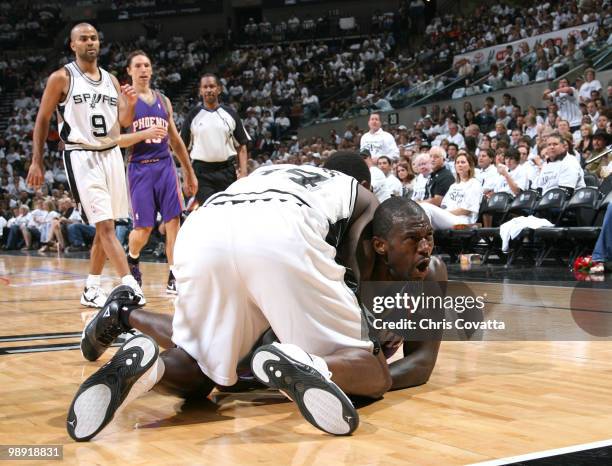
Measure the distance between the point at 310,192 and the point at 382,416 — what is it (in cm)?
77

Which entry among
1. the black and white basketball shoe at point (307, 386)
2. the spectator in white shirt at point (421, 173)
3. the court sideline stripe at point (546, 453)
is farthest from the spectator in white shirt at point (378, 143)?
the court sideline stripe at point (546, 453)

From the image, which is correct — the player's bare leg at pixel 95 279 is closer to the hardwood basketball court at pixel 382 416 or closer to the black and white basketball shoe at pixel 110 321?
the hardwood basketball court at pixel 382 416

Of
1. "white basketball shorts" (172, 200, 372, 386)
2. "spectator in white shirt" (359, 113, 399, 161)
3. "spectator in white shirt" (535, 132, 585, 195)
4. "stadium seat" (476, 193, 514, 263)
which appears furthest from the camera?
"spectator in white shirt" (359, 113, 399, 161)

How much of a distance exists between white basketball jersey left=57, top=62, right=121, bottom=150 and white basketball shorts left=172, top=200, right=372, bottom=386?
10.6ft

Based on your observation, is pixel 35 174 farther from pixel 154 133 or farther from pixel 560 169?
pixel 560 169

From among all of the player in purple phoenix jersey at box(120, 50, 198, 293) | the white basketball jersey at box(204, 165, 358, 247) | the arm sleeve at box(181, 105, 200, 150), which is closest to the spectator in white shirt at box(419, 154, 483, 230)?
the arm sleeve at box(181, 105, 200, 150)

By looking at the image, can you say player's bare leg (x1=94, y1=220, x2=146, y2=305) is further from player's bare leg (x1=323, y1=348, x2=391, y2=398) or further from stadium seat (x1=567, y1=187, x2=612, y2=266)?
stadium seat (x1=567, y1=187, x2=612, y2=266)

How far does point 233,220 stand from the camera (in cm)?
254

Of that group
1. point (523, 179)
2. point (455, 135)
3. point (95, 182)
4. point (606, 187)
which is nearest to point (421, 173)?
point (523, 179)

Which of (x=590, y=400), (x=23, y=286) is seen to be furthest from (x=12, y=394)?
(x=23, y=286)

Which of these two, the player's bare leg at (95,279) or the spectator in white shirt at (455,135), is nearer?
the player's bare leg at (95,279)

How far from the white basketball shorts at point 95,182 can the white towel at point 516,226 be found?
448 cm

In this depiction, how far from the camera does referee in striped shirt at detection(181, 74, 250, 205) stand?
789 cm

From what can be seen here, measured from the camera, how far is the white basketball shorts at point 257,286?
247cm
